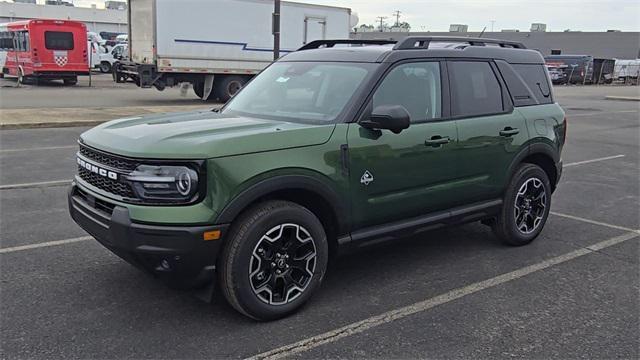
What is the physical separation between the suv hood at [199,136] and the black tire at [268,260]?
41 centimetres

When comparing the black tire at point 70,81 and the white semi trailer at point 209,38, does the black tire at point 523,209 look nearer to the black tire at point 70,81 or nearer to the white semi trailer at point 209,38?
the white semi trailer at point 209,38

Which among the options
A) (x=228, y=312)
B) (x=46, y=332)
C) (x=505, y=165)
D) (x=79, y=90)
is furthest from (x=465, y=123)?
(x=79, y=90)

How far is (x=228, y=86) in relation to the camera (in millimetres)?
20953

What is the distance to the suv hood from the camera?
11.2ft

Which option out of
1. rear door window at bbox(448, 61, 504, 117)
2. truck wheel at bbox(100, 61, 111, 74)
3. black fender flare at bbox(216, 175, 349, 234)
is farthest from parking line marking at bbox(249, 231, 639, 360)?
truck wheel at bbox(100, 61, 111, 74)

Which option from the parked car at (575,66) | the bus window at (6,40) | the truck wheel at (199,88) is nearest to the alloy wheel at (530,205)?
the truck wheel at (199,88)

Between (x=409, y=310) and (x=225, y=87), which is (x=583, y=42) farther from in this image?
(x=409, y=310)

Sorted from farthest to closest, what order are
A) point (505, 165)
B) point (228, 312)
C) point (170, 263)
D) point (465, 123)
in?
point (505, 165) → point (465, 123) → point (228, 312) → point (170, 263)

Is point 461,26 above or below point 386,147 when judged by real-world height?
above

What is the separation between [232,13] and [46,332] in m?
18.0

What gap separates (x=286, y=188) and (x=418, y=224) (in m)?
1.32

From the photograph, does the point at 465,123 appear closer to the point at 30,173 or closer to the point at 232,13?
the point at 30,173

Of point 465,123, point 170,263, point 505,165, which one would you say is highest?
point 465,123

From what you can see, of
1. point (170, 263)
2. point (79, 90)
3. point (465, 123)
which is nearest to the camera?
point (170, 263)
